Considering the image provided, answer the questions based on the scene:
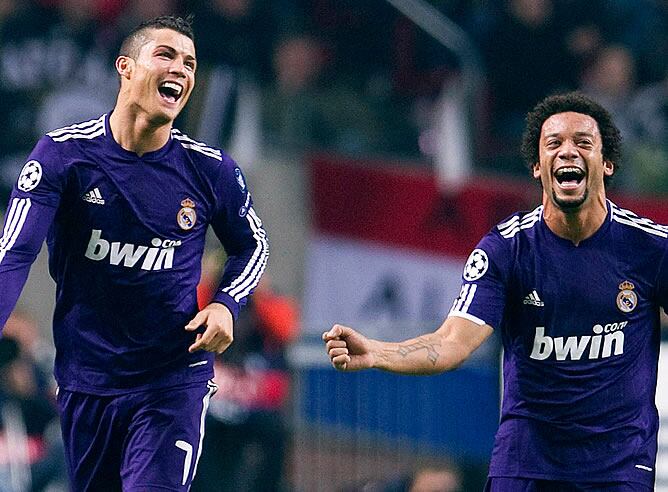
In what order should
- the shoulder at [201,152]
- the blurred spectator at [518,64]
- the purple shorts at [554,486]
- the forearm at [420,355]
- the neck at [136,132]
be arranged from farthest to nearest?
the blurred spectator at [518,64], the shoulder at [201,152], the neck at [136,132], the purple shorts at [554,486], the forearm at [420,355]

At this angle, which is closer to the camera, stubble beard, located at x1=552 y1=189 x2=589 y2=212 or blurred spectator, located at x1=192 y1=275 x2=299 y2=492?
stubble beard, located at x1=552 y1=189 x2=589 y2=212

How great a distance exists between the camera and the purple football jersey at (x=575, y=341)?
16.7 ft

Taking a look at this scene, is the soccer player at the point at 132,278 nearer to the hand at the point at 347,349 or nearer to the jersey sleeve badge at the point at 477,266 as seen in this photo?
the hand at the point at 347,349

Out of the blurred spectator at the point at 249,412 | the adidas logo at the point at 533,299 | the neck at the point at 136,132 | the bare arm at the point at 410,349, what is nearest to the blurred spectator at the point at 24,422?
the blurred spectator at the point at 249,412

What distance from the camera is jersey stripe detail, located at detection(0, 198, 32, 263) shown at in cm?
514

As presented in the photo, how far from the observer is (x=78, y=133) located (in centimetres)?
538

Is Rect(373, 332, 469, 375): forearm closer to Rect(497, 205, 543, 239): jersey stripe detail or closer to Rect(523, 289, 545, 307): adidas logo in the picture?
Rect(523, 289, 545, 307): adidas logo

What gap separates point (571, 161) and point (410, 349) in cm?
87

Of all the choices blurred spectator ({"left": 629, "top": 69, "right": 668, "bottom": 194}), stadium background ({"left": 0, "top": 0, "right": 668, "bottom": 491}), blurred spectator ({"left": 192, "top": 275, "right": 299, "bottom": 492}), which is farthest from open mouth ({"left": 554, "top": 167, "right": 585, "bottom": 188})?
blurred spectator ({"left": 629, "top": 69, "right": 668, "bottom": 194})

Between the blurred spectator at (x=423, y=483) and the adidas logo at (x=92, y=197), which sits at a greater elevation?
the adidas logo at (x=92, y=197)

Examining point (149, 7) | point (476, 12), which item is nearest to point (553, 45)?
point (476, 12)

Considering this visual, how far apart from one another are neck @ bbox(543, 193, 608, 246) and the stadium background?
14.8 ft

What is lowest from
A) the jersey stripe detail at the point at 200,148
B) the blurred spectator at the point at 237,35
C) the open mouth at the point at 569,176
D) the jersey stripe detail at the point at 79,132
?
the jersey stripe detail at the point at 79,132

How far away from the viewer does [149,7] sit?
32.1 feet
